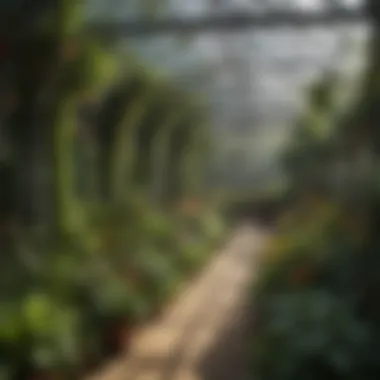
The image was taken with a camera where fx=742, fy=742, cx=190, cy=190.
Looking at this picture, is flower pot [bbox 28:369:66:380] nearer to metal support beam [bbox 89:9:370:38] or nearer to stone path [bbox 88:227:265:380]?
stone path [bbox 88:227:265:380]

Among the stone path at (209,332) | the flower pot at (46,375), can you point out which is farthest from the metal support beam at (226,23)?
the flower pot at (46,375)

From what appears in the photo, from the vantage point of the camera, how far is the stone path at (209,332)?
3.18 m

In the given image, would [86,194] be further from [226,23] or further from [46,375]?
[226,23]

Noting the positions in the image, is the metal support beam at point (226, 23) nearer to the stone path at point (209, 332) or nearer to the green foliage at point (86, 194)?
the green foliage at point (86, 194)

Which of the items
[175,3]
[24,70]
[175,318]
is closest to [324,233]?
[175,318]

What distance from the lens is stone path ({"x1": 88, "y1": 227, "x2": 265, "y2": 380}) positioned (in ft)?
10.4

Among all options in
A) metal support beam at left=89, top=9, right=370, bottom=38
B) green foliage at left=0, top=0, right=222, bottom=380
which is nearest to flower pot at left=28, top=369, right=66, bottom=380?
green foliage at left=0, top=0, right=222, bottom=380

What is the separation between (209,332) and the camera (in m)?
3.21

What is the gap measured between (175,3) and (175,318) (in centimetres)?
140

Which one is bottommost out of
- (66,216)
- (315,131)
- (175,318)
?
(175,318)

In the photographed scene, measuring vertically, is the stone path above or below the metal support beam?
below

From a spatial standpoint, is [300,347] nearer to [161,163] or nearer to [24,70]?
[161,163]

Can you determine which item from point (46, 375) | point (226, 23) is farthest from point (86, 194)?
point (226, 23)

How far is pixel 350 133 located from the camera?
3.15 m
